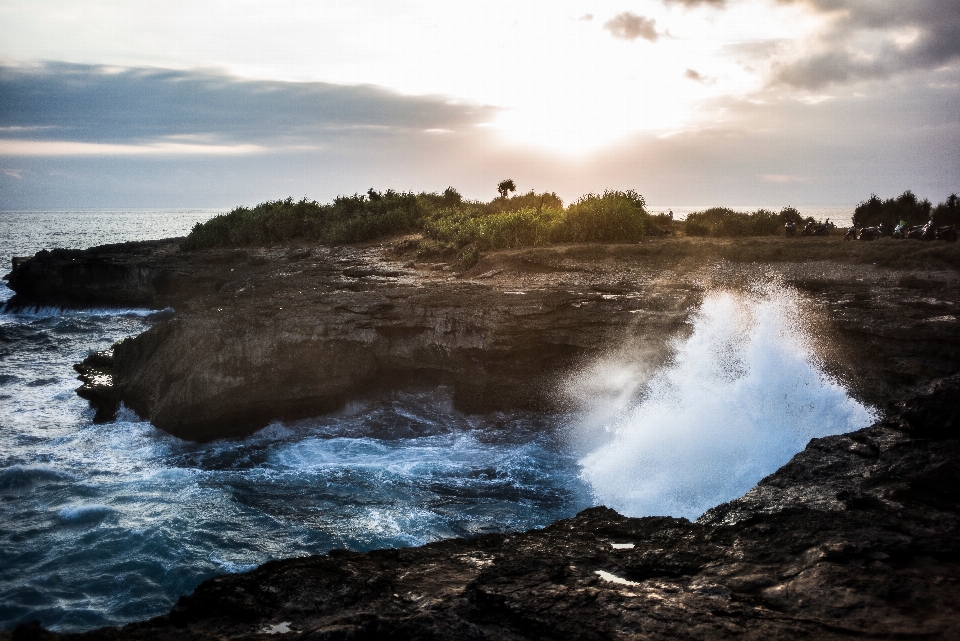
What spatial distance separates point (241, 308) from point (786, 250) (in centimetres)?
1528

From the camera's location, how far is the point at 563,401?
13.9 m

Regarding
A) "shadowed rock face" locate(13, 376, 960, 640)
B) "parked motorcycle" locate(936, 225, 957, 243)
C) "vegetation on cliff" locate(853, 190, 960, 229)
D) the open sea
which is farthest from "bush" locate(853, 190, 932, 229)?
"shadowed rock face" locate(13, 376, 960, 640)

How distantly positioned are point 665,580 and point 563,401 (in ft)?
28.0

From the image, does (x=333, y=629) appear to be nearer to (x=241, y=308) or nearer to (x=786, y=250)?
(x=241, y=308)

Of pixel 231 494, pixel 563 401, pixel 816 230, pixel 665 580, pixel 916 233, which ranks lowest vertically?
pixel 231 494

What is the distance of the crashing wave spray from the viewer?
33.3 ft

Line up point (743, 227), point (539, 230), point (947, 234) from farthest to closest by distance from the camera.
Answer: point (743, 227), point (539, 230), point (947, 234)

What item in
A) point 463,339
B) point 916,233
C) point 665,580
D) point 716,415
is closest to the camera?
point 665,580

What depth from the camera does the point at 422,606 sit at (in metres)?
4.85

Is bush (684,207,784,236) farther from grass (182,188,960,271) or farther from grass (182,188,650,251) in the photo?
grass (182,188,650,251)

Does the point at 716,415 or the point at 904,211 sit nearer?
the point at 716,415

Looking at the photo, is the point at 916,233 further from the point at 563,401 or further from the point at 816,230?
the point at 563,401

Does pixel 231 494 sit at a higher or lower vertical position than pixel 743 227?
lower

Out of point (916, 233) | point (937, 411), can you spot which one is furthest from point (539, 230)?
point (937, 411)
